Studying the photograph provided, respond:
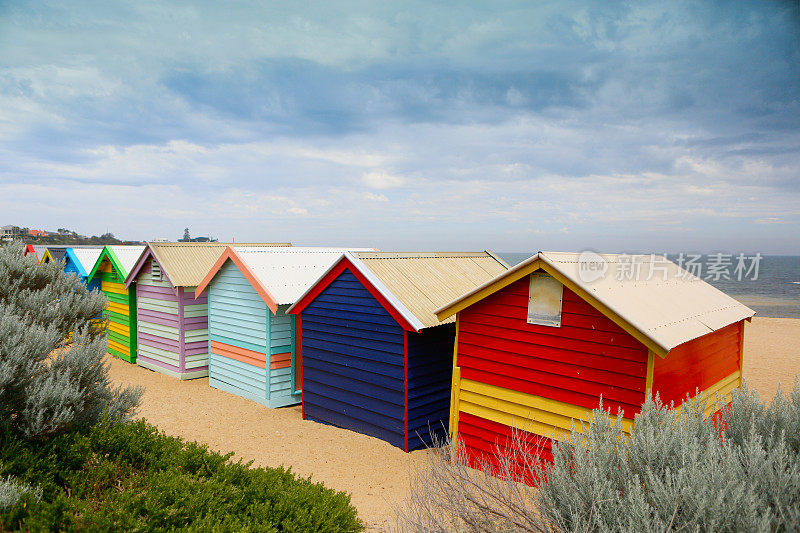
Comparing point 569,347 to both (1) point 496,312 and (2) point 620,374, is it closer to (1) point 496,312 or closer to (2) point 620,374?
(2) point 620,374

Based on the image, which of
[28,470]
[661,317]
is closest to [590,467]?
[661,317]

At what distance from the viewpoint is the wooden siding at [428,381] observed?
30.5 feet

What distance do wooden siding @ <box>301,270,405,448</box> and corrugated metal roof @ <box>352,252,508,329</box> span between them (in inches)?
17.3

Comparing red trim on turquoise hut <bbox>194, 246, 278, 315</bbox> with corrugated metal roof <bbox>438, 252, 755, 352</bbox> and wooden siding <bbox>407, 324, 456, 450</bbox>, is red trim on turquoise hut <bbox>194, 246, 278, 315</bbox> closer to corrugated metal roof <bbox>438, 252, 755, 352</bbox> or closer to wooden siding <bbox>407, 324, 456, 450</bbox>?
wooden siding <bbox>407, 324, 456, 450</bbox>

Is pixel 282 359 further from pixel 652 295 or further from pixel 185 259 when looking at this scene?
pixel 652 295

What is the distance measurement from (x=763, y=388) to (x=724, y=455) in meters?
12.5

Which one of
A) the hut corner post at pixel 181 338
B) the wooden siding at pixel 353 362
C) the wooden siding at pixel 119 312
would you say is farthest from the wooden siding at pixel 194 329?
the wooden siding at pixel 353 362

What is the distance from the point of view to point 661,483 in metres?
3.68

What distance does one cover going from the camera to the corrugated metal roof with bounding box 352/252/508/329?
9445 mm

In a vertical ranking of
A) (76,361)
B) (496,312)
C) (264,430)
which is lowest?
(264,430)

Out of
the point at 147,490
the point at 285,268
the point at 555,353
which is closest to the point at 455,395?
the point at 555,353

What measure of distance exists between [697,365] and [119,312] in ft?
59.0

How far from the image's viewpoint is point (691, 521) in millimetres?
3455

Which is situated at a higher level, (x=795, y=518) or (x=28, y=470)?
Result: (x=795, y=518)
